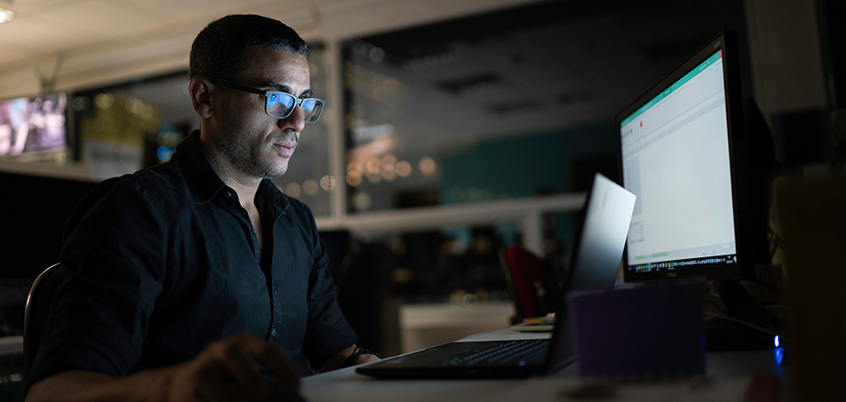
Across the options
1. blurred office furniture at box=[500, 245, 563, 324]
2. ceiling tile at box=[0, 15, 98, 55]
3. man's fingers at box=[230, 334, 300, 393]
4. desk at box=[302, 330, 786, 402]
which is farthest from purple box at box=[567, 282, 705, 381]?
ceiling tile at box=[0, 15, 98, 55]

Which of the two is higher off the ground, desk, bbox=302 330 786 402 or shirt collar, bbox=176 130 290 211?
shirt collar, bbox=176 130 290 211

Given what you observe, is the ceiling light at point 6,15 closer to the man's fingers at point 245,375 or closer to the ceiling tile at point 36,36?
the ceiling tile at point 36,36

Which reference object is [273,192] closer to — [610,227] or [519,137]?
[610,227]

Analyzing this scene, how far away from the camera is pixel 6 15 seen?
14.2 ft

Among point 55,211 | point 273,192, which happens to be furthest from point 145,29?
point 273,192

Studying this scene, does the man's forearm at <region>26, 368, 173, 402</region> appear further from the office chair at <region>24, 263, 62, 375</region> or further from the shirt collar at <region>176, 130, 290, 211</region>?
the shirt collar at <region>176, 130, 290, 211</region>

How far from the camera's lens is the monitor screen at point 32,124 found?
438 cm

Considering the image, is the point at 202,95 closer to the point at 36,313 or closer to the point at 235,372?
the point at 36,313

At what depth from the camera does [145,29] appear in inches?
188

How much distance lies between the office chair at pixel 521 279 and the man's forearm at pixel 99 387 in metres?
1.35

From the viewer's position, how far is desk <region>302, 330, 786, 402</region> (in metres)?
0.51

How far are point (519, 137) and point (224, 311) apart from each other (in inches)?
318

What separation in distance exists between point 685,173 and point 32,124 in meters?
4.92

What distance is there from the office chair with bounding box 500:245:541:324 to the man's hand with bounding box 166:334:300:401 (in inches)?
55.9
